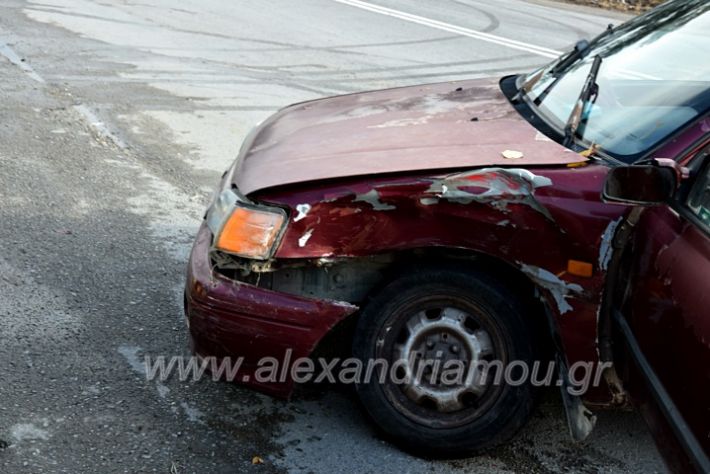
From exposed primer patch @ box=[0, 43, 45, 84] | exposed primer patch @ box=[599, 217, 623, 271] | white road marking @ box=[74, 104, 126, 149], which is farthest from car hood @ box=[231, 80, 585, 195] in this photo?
exposed primer patch @ box=[0, 43, 45, 84]

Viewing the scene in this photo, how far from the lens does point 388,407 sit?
3.48m

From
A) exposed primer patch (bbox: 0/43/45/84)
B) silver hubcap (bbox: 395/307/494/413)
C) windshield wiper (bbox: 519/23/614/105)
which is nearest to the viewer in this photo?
silver hubcap (bbox: 395/307/494/413)

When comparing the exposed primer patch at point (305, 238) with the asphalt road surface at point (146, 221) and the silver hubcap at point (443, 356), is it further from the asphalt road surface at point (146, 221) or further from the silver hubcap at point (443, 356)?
the asphalt road surface at point (146, 221)

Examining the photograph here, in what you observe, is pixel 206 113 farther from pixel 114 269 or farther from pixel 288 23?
pixel 288 23

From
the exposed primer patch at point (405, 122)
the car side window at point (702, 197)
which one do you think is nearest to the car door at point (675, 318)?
the car side window at point (702, 197)

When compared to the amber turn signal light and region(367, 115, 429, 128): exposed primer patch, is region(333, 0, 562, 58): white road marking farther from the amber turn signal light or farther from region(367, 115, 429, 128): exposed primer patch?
the amber turn signal light

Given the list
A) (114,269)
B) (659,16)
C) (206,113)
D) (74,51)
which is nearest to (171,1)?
(74,51)

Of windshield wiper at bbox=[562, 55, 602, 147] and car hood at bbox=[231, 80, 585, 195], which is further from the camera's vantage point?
windshield wiper at bbox=[562, 55, 602, 147]

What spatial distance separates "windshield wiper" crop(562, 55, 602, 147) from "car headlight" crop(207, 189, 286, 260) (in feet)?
3.67

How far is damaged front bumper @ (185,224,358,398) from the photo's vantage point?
11.0 feet

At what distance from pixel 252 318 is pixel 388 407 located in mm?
Answer: 612

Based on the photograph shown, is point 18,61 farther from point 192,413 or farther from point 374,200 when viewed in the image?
point 374,200

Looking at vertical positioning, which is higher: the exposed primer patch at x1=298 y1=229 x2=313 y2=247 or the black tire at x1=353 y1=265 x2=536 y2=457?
the exposed primer patch at x1=298 y1=229 x2=313 y2=247

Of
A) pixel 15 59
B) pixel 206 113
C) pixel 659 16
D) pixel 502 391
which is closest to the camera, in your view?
pixel 502 391
